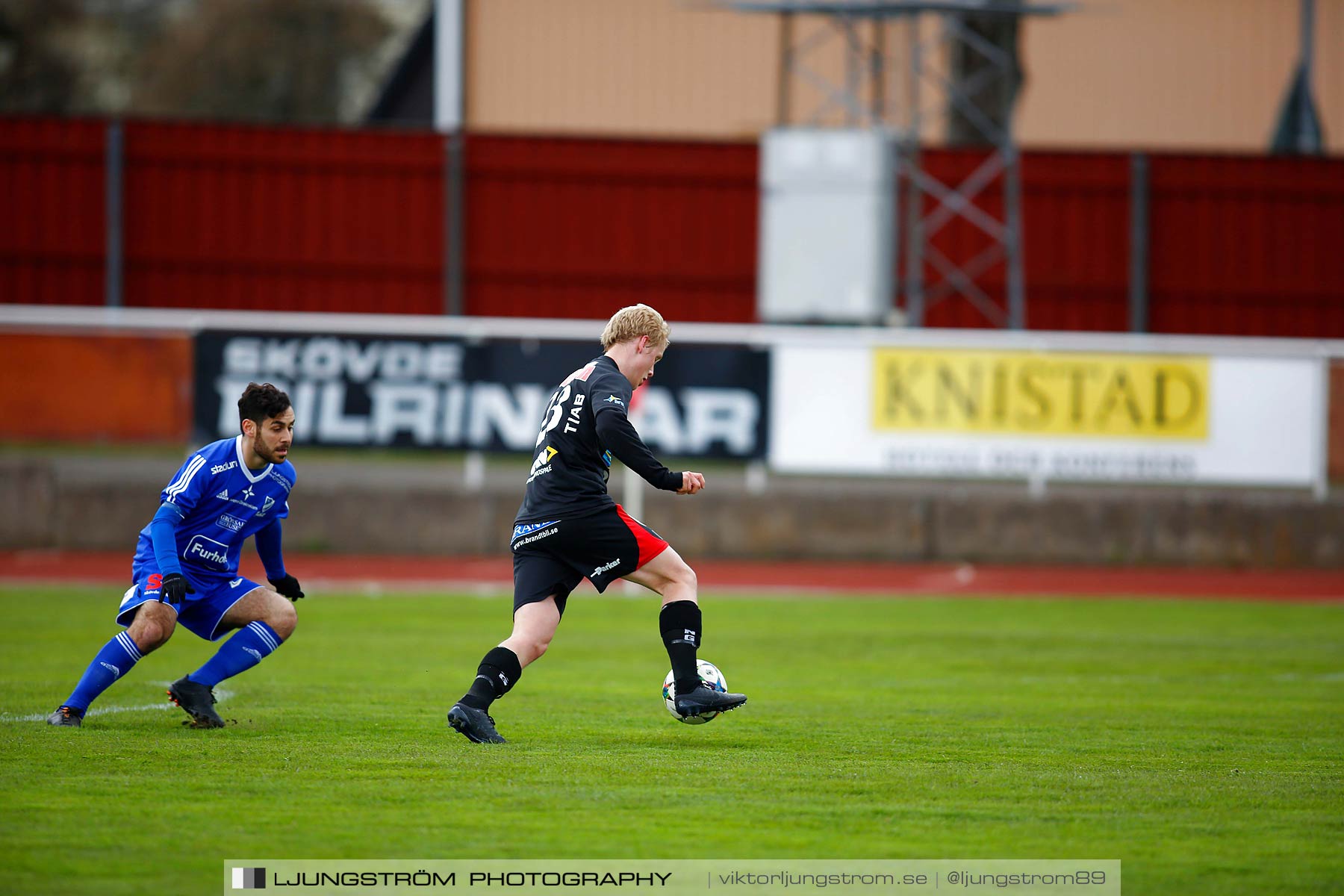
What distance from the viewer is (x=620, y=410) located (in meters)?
6.79

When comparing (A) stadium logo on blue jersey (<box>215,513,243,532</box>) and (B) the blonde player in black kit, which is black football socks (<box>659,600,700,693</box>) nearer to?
(B) the blonde player in black kit

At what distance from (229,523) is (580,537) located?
1.68m

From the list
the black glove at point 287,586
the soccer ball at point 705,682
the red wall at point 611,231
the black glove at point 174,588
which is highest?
the red wall at point 611,231

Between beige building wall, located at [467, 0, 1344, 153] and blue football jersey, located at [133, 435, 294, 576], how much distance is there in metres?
24.2

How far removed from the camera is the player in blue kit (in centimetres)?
712

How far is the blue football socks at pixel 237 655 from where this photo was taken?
24.2ft

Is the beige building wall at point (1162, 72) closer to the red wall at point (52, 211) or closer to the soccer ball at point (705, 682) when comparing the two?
the red wall at point (52, 211)

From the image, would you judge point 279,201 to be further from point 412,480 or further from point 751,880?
point 751,880

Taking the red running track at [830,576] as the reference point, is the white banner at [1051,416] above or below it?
above


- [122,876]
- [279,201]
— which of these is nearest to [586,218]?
[279,201]

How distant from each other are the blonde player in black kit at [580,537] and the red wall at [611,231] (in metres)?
21.1

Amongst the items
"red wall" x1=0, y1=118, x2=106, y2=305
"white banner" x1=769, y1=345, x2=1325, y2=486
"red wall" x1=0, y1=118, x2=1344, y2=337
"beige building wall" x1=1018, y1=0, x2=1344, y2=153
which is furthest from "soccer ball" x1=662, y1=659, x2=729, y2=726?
"beige building wall" x1=1018, y1=0, x2=1344, y2=153

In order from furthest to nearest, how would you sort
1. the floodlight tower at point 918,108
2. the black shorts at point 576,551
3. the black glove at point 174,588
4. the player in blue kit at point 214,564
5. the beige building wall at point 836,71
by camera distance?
the beige building wall at point 836,71 < the floodlight tower at point 918,108 < the player in blue kit at point 214,564 < the black shorts at point 576,551 < the black glove at point 174,588

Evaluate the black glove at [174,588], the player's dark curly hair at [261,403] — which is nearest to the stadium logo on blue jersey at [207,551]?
the black glove at [174,588]
